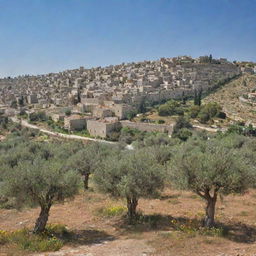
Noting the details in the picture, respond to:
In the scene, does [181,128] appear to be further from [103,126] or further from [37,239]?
[37,239]

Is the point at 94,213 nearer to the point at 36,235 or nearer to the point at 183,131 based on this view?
the point at 36,235

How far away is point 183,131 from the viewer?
49531 millimetres

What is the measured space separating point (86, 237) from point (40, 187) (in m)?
2.67

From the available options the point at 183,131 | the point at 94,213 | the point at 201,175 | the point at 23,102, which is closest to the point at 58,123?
the point at 183,131

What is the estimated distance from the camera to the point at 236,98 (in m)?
78.5

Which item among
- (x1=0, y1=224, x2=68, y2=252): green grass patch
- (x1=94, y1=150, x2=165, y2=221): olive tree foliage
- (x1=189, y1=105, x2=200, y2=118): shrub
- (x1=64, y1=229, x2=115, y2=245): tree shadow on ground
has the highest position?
(x1=189, y1=105, x2=200, y2=118): shrub

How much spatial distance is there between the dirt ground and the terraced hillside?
141ft

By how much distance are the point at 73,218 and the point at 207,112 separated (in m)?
46.6

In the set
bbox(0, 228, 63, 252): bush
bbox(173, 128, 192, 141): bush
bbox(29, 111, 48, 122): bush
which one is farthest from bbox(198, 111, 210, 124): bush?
bbox(0, 228, 63, 252): bush

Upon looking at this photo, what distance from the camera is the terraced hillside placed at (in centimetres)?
6100

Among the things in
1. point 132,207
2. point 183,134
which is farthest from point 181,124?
point 132,207

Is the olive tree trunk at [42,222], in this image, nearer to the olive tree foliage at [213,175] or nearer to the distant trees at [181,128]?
the olive tree foliage at [213,175]

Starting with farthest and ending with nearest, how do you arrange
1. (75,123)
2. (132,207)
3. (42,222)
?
(75,123), (132,207), (42,222)

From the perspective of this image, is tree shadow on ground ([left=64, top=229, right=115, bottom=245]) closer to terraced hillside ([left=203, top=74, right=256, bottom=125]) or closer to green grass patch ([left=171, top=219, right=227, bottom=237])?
green grass patch ([left=171, top=219, right=227, bottom=237])
